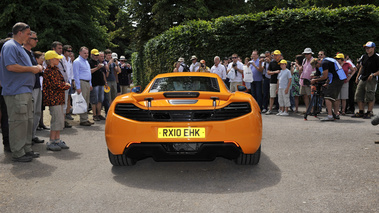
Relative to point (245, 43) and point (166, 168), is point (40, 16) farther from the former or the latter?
point (166, 168)

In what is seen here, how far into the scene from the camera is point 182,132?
413 cm

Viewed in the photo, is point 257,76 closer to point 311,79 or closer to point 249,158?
point 311,79

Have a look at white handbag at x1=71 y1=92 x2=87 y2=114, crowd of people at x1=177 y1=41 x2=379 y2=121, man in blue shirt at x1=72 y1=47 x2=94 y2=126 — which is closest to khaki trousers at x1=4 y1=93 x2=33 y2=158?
white handbag at x1=71 y1=92 x2=87 y2=114

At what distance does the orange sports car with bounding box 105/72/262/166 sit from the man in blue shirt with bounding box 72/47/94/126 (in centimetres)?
476

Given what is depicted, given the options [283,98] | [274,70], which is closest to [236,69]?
[274,70]

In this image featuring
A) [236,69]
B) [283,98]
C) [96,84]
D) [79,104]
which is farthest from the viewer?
[236,69]

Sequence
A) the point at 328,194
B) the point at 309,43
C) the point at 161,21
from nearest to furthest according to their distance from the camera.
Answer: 1. the point at 328,194
2. the point at 309,43
3. the point at 161,21

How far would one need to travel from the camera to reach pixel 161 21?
27438 millimetres

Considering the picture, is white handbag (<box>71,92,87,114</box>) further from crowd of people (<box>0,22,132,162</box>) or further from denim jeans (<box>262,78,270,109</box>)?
denim jeans (<box>262,78,270,109</box>)

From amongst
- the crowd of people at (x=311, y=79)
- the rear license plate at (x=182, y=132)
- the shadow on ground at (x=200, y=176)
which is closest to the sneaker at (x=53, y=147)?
the shadow on ground at (x=200, y=176)

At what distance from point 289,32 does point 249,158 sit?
422 inches

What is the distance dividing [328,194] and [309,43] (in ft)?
38.0

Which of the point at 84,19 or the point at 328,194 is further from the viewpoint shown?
the point at 84,19

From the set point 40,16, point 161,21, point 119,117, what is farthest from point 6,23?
point 119,117
